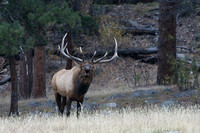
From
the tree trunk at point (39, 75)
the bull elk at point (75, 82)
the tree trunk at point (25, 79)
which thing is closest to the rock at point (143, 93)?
the bull elk at point (75, 82)

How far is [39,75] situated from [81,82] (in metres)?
9.19

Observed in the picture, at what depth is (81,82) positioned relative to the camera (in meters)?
10.9

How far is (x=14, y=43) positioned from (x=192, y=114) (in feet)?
18.3

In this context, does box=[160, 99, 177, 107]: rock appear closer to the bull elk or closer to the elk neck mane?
the bull elk

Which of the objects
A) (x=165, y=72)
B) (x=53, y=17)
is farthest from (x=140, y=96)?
(x=53, y=17)

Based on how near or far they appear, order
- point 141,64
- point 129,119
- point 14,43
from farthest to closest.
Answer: point 141,64, point 14,43, point 129,119

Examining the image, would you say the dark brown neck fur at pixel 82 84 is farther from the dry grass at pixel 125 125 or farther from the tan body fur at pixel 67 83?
the dry grass at pixel 125 125

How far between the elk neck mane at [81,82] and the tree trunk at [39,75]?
853cm

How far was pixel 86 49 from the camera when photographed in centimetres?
2919

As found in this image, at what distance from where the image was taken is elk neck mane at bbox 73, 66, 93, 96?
10.9m

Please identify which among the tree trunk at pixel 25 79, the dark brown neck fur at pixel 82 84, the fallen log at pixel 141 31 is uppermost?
the dark brown neck fur at pixel 82 84

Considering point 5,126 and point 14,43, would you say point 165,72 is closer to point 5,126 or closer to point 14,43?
point 14,43

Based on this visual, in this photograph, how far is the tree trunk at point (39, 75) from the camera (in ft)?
64.1

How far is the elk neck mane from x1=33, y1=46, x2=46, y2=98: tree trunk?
8.53 m
